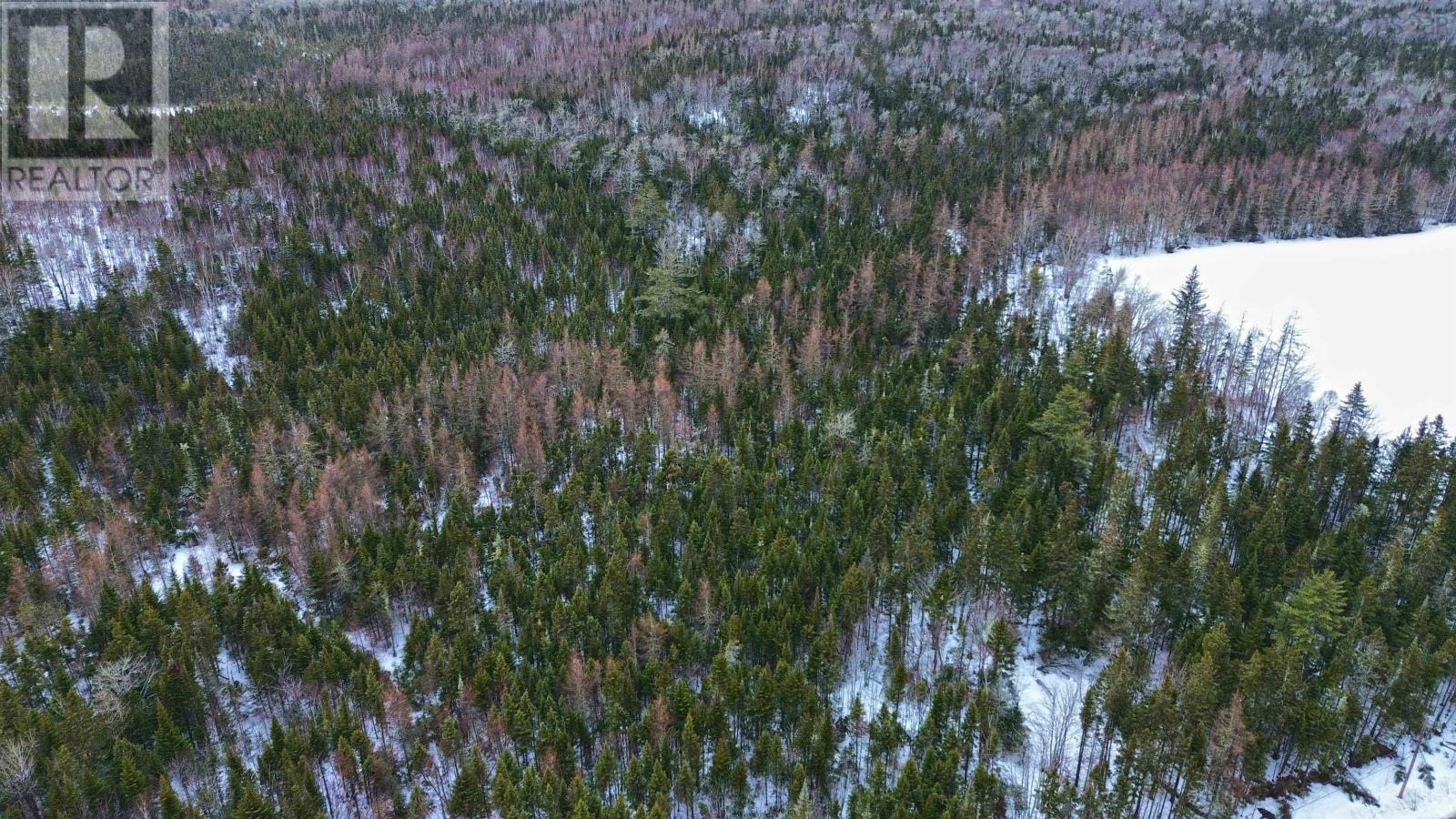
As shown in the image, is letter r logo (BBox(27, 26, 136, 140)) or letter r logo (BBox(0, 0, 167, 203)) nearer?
letter r logo (BBox(0, 0, 167, 203))

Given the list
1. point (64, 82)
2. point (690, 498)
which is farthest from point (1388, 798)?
point (64, 82)

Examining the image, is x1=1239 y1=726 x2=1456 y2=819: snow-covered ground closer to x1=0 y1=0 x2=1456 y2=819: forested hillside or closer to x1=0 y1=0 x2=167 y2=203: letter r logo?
x1=0 y1=0 x2=1456 y2=819: forested hillside

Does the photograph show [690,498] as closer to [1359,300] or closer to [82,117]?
[1359,300]

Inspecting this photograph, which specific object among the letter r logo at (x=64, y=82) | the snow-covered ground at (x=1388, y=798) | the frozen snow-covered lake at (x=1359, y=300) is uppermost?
the letter r logo at (x=64, y=82)

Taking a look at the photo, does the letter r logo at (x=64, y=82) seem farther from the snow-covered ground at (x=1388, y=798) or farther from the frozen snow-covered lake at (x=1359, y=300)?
the snow-covered ground at (x=1388, y=798)

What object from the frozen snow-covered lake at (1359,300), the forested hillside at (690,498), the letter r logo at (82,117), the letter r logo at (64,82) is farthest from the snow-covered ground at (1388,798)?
the letter r logo at (64,82)

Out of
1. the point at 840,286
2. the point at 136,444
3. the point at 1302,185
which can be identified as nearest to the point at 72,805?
the point at 136,444

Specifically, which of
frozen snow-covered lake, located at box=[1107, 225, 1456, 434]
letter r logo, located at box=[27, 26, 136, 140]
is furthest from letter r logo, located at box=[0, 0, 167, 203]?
frozen snow-covered lake, located at box=[1107, 225, 1456, 434]
